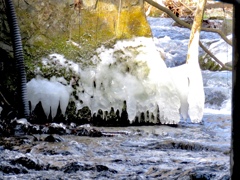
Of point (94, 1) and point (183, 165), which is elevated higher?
point (94, 1)

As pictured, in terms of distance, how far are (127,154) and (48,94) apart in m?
2.07

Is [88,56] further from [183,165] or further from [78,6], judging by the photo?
[183,165]

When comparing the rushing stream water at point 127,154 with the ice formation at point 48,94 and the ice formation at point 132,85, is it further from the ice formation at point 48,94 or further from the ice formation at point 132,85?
the ice formation at point 48,94

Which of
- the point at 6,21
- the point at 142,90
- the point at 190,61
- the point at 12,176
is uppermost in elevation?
the point at 6,21

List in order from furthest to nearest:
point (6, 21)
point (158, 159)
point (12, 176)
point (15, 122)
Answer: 1. point (6, 21)
2. point (15, 122)
3. point (158, 159)
4. point (12, 176)

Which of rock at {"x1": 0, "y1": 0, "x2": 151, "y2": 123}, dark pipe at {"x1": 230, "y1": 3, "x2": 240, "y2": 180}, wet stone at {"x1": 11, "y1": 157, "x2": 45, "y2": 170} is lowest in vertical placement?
wet stone at {"x1": 11, "y1": 157, "x2": 45, "y2": 170}

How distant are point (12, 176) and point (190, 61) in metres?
4.01

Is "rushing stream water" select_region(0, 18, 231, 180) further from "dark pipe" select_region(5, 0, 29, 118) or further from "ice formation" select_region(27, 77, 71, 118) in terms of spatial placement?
"dark pipe" select_region(5, 0, 29, 118)

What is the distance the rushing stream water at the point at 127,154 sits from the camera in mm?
3559

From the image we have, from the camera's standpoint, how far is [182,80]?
657cm

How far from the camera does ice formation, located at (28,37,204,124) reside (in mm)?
6355

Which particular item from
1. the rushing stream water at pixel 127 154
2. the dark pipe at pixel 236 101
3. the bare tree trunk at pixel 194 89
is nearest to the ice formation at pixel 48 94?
the rushing stream water at pixel 127 154

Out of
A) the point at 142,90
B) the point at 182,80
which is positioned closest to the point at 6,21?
the point at 142,90

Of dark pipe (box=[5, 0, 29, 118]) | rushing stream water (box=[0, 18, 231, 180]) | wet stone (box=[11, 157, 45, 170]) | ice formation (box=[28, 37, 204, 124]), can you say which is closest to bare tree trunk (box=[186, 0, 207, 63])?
ice formation (box=[28, 37, 204, 124])
